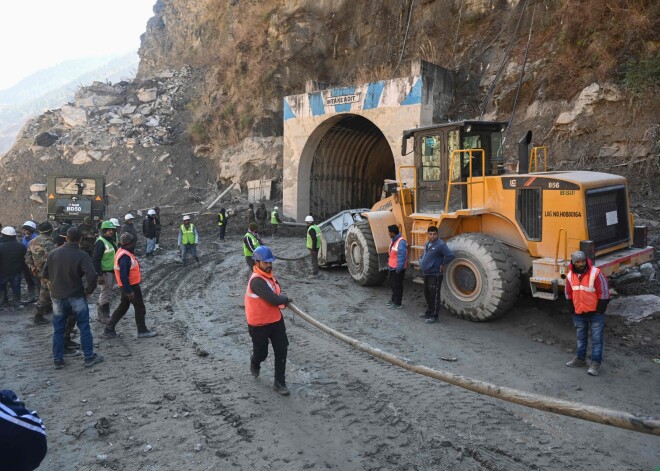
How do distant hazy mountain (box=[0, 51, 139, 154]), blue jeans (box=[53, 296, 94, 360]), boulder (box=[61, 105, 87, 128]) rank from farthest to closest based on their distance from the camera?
1. distant hazy mountain (box=[0, 51, 139, 154])
2. boulder (box=[61, 105, 87, 128])
3. blue jeans (box=[53, 296, 94, 360])

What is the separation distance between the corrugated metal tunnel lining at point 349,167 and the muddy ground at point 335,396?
445 inches

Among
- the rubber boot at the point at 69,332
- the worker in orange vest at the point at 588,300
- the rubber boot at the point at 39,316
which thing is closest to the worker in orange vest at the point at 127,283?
the rubber boot at the point at 69,332

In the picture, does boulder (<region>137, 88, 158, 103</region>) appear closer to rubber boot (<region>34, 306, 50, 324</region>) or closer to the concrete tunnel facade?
the concrete tunnel facade

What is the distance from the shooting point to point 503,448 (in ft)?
13.1

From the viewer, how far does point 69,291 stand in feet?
19.3

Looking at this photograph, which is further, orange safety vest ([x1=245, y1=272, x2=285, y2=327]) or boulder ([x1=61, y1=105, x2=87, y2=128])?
boulder ([x1=61, y1=105, x2=87, y2=128])

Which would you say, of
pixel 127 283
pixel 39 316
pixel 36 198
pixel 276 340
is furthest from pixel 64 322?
pixel 36 198

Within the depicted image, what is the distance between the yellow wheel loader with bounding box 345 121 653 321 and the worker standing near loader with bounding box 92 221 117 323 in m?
5.35

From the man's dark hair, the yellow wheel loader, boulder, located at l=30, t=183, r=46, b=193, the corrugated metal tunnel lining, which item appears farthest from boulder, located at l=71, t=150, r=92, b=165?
the man's dark hair

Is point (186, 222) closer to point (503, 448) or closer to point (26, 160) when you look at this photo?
point (503, 448)

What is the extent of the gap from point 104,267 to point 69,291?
2045 millimetres

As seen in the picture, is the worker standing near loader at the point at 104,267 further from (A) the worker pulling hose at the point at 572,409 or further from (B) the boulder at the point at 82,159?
(B) the boulder at the point at 82,159

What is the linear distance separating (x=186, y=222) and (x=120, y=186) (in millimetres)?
15397

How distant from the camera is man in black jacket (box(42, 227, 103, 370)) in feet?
19.2
